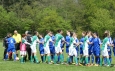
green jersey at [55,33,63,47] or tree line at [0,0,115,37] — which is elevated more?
tree line at [0,0,115,37]

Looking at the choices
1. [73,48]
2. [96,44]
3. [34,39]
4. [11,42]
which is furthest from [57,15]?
[73,48]

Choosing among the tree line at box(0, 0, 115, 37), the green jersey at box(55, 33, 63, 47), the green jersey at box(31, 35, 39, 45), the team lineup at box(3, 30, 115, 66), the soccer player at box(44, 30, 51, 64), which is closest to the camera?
the team lineup at box(3, 30, 115, 66)

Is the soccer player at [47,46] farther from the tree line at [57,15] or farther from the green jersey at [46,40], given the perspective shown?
the tree line at [57,15]

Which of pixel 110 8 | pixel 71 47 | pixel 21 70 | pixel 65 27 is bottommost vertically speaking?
pixel 21 70

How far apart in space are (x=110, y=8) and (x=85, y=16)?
7.22m

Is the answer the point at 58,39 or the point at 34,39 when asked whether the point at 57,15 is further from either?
the point at 58,39

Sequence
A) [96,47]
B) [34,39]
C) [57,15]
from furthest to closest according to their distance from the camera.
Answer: [57,15], [34,39], [96,47]

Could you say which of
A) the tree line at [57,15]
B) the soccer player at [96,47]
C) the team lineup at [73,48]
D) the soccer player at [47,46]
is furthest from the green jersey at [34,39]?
the tree line at [57,15]

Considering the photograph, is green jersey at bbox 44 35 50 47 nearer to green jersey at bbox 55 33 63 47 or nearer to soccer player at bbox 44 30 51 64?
soccer player at bbox 44 30 51 64

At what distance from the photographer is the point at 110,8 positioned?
3073 inches

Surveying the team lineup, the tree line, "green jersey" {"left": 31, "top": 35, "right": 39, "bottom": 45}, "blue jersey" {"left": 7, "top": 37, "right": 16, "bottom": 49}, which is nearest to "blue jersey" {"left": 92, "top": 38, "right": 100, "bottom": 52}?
the team lineup

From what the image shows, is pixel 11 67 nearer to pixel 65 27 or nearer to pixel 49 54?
pixel 49 54

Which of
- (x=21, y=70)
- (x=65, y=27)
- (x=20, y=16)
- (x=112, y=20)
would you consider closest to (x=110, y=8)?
(x=112, y=20)

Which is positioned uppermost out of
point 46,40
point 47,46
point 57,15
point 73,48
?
point 57,15
